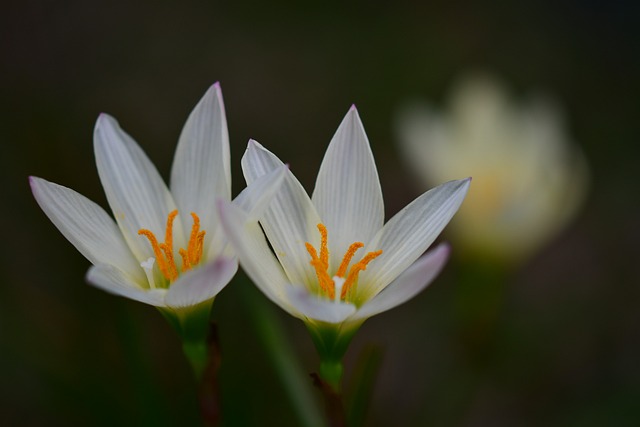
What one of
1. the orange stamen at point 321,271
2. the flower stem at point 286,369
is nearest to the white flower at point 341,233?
the orange stamen at point 321,271

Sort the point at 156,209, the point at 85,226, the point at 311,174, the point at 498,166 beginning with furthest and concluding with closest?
the point at 311,174 < the point at 498,166 < the point at 156,209 < the point at 85,226

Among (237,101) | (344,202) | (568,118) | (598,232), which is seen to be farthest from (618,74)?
(344,202)

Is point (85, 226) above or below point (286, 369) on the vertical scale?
above

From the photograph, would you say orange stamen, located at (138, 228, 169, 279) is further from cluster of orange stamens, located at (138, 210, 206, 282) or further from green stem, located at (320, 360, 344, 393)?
green stem, located at (320, 360, 344, 393)

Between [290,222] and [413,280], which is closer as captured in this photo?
[413,280]

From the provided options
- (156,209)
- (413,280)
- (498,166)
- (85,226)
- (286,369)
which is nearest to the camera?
(413,280)

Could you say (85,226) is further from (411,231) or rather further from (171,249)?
(411,231)

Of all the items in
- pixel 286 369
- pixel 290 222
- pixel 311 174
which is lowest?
pixel 286 369

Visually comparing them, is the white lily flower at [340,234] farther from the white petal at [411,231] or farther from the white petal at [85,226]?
the white petal at [85,226]

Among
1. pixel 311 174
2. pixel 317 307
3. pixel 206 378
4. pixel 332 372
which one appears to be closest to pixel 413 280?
pixel 317 307
